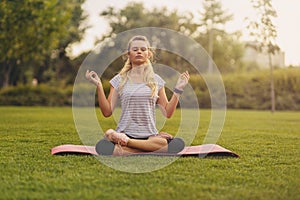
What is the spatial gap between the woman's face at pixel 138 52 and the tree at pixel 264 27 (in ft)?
32.6

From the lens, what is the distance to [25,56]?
17422 millimetres

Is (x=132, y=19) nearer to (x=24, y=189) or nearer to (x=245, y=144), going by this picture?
(x=245, y=144)

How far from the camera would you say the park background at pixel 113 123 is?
10.9 feet

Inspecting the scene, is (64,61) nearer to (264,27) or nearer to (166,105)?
(264,27)

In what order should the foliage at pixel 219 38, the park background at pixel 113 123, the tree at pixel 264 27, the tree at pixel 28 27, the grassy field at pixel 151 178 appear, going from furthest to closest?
the foliage at pixel 219 38 → the tree at pixel 28 27 → the tree at pixel 264 27 → the park background at pixel 113 123 → the grassy field at pixel 151 178

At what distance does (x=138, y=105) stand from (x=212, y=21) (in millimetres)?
25967

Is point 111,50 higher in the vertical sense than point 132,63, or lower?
higher

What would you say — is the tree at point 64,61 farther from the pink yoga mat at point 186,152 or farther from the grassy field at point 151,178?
the grassy field at point 151,178

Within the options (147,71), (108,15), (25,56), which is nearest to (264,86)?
(25,56)

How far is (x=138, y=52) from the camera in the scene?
4.96 metres

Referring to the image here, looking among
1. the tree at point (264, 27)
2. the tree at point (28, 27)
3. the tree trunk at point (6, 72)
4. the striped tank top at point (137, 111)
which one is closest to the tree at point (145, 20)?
the tree trunk at point (6, 72)

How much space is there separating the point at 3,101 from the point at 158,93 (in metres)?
17.6

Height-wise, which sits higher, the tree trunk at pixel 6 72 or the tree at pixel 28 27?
the tree at pixel 28 27

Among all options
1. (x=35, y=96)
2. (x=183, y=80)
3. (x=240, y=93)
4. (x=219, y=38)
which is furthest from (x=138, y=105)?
(x=219, y=38)
